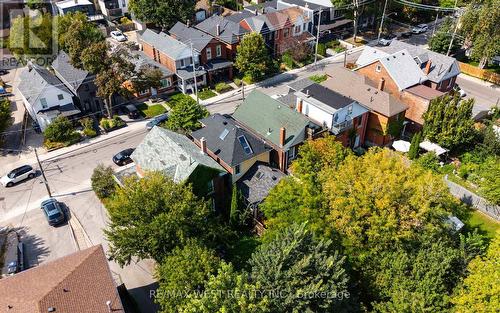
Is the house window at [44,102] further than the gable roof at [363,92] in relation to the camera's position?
Yes

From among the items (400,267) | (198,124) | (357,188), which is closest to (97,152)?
(198,124)

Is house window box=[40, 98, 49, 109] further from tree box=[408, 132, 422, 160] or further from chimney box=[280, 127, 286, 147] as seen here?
tree box=[408, 132, 422, 160]

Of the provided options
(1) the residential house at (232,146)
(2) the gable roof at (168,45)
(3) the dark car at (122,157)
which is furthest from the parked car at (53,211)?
(2) the gable roof at (168,45)

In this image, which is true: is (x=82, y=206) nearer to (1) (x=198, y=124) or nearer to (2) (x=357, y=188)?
(1) (x=198, y=124)

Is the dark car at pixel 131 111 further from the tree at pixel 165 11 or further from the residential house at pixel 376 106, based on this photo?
the residential house at pixel 376 106

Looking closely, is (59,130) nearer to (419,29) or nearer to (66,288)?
(66,288)

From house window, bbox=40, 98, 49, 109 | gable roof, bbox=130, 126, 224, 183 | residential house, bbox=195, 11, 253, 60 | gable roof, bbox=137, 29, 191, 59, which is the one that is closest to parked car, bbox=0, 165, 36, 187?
house window, bbox=40, 98, 49, 109

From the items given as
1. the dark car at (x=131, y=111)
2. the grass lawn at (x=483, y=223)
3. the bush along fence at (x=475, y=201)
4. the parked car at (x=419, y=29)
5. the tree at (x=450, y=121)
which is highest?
the tree at (x=450, y=121)
